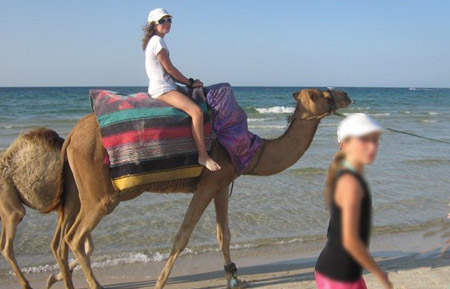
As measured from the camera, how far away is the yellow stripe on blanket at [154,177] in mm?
5293

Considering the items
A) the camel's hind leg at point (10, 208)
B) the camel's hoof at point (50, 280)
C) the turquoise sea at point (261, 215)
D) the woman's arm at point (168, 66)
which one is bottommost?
the turquoise sea at point (261, 215)

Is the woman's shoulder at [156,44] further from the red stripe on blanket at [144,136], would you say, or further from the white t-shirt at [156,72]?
the red stripe on blanket at [144,136]

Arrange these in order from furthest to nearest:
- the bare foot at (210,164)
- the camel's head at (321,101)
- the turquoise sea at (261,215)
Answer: the turquoise sea at (261,215)
the camel's head at (321,101)
the bare foot at (210,164)

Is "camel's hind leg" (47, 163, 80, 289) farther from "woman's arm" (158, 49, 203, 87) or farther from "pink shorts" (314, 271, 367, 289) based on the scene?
"pink shorts" (314, 271, 367, 289)

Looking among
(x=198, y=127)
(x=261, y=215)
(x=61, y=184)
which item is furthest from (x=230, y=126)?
(x=261, y=215)

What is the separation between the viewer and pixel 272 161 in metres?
5.93

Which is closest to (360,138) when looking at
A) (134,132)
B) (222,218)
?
(134,132)

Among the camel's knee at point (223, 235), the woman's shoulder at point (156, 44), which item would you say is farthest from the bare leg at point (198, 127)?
the camel's knee at point (223, 235)

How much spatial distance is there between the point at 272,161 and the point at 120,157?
1.65 m

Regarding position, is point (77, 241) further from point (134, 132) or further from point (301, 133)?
point (301, 133)

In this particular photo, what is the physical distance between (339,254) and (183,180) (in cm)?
280

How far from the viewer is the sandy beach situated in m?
6.15

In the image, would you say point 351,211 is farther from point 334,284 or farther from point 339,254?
point 334,284

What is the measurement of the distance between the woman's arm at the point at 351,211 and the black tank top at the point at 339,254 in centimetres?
6
